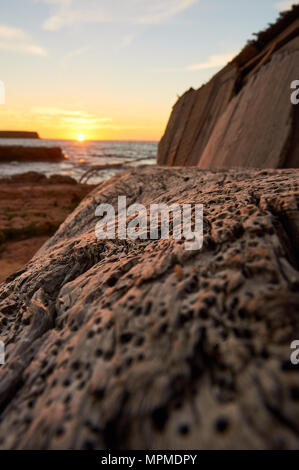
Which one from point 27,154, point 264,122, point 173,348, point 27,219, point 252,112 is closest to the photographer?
point 173,348

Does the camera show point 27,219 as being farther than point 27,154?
No

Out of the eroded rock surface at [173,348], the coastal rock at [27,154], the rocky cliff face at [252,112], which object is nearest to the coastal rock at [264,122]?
the rocky cliff face at [252,112]

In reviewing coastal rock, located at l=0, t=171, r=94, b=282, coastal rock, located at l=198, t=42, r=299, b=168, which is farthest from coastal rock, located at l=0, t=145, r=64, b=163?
coastal rock, located at l=198, t=42, r=299, b=168

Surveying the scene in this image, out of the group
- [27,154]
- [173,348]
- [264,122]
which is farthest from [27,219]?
[27,154]

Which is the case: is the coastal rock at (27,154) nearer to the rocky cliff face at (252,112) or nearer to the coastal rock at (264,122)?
the rocky cliff face at (252,112)

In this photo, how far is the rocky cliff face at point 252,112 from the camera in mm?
3088

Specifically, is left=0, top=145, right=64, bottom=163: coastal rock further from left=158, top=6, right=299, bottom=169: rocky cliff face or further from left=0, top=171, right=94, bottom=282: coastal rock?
left=158, top=6, right=299, bottom=169: rocky cliff face

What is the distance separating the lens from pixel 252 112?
3.73m

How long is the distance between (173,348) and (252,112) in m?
3.80

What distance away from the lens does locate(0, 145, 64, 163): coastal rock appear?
34156mm

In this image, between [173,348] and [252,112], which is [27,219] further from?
[173,348]

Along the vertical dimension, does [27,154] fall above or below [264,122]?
above

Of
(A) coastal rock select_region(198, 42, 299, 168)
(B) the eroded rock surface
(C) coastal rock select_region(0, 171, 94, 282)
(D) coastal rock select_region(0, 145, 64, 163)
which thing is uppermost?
(D) coastal rock select_region(0, 145, 64, 163)

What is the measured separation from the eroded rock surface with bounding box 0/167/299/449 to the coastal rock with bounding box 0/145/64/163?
126 feet
